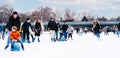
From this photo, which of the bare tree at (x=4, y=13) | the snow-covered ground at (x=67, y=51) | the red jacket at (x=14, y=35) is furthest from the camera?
the bare tree at (x=4, y=13)

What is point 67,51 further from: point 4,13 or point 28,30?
point 4,13

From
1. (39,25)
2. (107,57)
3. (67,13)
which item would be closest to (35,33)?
(39,25)

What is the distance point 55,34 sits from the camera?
78.8 ft

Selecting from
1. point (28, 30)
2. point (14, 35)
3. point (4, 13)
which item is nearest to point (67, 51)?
point (14, 35)

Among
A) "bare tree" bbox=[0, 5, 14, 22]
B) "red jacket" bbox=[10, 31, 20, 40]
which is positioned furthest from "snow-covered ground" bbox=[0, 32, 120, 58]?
"bare tree" bbox=[0, 5, 14, 22]

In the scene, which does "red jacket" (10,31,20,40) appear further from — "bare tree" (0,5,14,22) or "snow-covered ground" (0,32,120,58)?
"bare tree" (0,5,14,22)

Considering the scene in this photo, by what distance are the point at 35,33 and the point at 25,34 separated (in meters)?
1.89

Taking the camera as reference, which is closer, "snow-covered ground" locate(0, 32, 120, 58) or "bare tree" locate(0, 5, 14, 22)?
"snow-covered ground" locate(0, 32, 120, 58)

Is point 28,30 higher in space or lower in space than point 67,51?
lower

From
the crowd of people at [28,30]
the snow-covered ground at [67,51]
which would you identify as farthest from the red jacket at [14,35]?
the snow-covered ground at [67,51]

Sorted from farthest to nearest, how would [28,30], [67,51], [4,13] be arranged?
1. [4,13]
2. [28,30]
3. [67,51]

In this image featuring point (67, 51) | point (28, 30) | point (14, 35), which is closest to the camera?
point (67, 51)

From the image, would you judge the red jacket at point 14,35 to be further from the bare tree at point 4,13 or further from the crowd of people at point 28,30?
the bare tree at point 4,13

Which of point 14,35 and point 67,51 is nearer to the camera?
point 67,51
